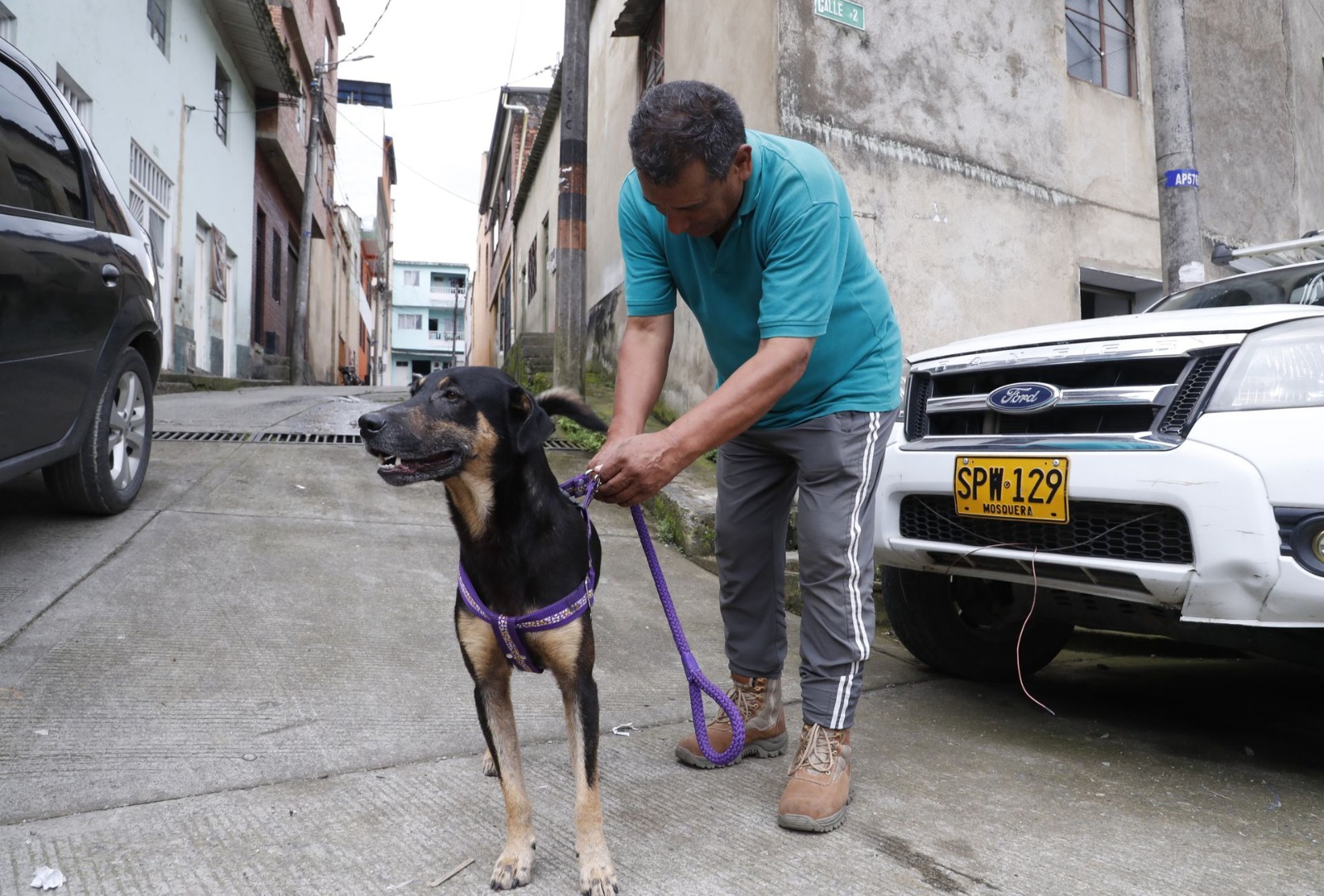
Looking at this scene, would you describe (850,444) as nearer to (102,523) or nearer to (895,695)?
(895,695)

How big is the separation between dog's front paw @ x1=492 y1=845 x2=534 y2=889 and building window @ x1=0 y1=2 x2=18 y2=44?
29.2 ft

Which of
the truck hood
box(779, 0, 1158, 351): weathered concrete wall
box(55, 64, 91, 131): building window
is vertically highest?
box(55, 64, 91, 131): building window

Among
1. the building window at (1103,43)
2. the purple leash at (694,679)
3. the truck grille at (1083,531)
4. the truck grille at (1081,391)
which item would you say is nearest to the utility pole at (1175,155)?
the truck grille at (1081,391)

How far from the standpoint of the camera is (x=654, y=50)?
9.67m

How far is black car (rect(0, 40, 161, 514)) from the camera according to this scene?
3.21 m

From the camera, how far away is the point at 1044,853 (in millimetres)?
2045

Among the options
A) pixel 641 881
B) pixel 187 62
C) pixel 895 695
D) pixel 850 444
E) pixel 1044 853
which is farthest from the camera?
pixel 187 62

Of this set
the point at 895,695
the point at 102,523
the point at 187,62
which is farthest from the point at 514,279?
the point at 895,695

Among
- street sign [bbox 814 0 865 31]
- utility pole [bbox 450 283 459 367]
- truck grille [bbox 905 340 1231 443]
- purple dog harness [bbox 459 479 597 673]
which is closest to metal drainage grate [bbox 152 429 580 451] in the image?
street sign [bbox 814 0 865 31]

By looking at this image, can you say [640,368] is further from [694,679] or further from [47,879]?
[47,879]

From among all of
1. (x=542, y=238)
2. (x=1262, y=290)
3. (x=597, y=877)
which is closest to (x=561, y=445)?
(x=1262, y=290)

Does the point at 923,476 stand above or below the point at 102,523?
above

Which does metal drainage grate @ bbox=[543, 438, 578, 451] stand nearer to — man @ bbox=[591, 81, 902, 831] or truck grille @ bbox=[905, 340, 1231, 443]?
truck grille @ bbox=[905, 340, 1231, 443]

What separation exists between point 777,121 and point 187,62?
437 inches
